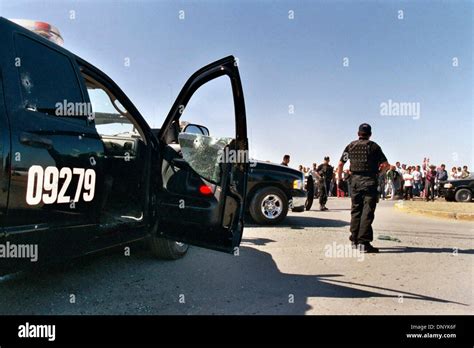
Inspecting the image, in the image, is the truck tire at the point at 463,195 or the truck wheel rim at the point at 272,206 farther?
the truck tire at the point at 463,195

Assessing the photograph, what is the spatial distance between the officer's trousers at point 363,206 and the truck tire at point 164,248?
8.24ft

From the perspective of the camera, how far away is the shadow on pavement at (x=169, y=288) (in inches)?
101

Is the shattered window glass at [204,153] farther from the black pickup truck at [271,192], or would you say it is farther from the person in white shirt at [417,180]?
the person in white shirt at [417,180]

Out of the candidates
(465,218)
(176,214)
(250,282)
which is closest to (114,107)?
(176,214)

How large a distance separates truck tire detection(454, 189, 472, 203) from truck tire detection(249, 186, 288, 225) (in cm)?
1085

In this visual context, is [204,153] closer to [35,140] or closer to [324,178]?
[35,140]

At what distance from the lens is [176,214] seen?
10.1 ft

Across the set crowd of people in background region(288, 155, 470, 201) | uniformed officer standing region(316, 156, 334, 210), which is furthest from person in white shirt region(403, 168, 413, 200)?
uniformed officer standing region(316, 156, 334, 210)

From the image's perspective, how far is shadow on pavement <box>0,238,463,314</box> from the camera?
2.56m

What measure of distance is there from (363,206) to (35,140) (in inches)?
160

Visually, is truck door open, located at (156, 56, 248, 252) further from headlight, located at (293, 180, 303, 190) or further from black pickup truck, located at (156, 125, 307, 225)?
headlight, located at (293, 180, 303, 190)

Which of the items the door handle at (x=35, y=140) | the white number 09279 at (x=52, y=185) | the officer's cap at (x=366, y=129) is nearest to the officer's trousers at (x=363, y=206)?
the officer's cap at (x=366, y=129)
